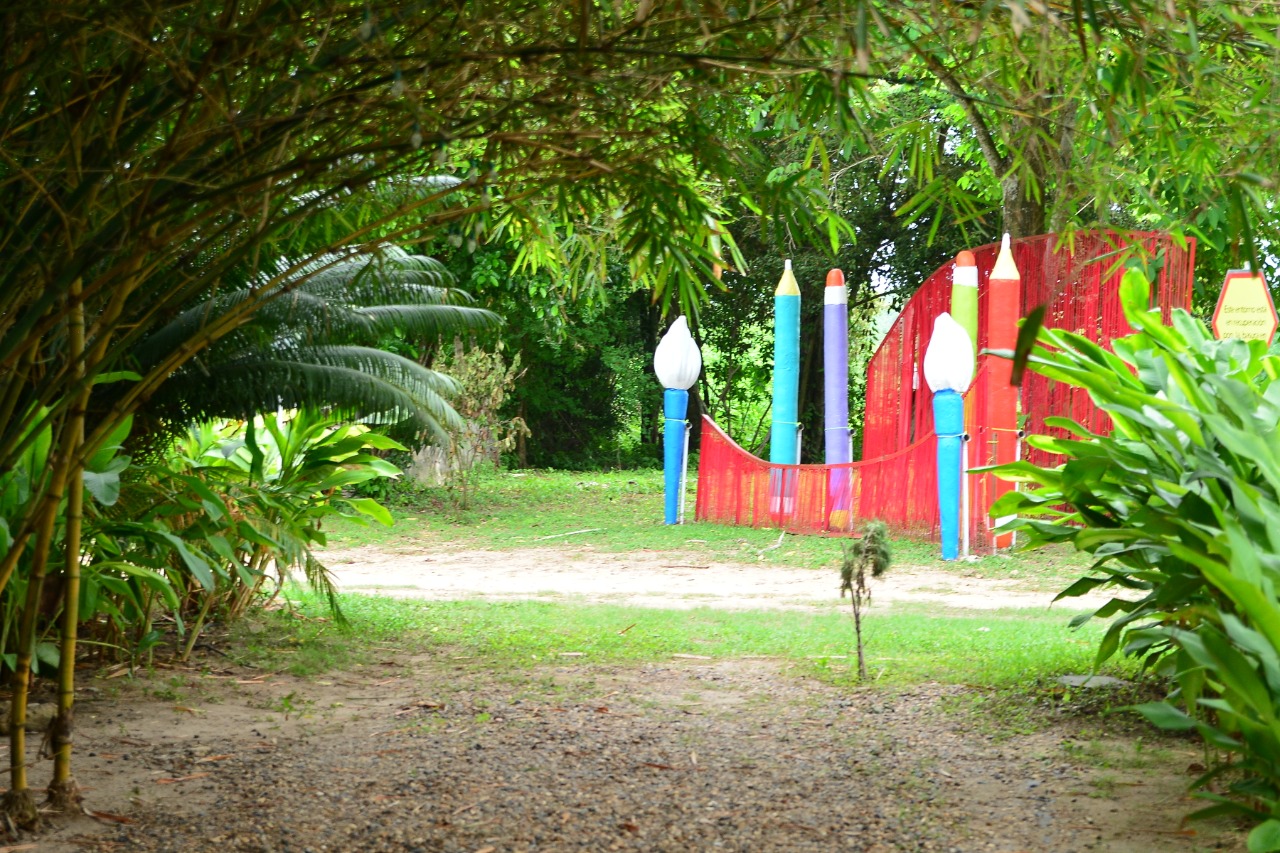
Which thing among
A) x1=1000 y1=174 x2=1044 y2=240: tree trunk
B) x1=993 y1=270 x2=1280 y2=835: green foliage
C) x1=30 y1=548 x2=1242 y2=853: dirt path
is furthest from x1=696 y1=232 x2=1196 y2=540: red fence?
x1=993 y1=270 x2=1280 y2=835: green foliage

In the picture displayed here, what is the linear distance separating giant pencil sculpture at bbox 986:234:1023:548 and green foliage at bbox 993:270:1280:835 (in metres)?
5.28

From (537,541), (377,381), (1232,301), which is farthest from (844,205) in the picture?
(377,381)

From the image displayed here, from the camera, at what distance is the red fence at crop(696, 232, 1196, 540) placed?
9.73 m

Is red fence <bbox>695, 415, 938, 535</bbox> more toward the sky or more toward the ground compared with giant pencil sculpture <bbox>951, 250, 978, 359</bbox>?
more toward the ground

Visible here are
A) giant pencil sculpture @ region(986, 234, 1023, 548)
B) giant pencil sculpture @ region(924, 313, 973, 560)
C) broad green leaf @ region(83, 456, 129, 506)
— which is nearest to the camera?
broad green leaf @ region(83, 456, 129, 506)

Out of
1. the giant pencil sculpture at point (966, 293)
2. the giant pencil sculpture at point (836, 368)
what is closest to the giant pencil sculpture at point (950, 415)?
the giant pencil sculpture at point (966, 293)

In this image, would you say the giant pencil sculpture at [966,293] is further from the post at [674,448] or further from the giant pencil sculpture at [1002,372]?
the post at [674,448]

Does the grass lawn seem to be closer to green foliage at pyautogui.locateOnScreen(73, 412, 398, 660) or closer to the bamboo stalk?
green foliage at pyautogui.locateOnScreen(73, 412, 398, 660)

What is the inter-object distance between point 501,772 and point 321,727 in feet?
2.94

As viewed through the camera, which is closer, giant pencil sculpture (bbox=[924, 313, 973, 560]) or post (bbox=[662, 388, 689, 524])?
giant pencil sculpture (bbox=[924, 313, 973, 560])

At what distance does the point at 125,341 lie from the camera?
2697 mm

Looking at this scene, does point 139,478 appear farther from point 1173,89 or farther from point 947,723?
point 1173,89

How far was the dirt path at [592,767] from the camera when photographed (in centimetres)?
279

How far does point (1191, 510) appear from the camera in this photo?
2814mm
